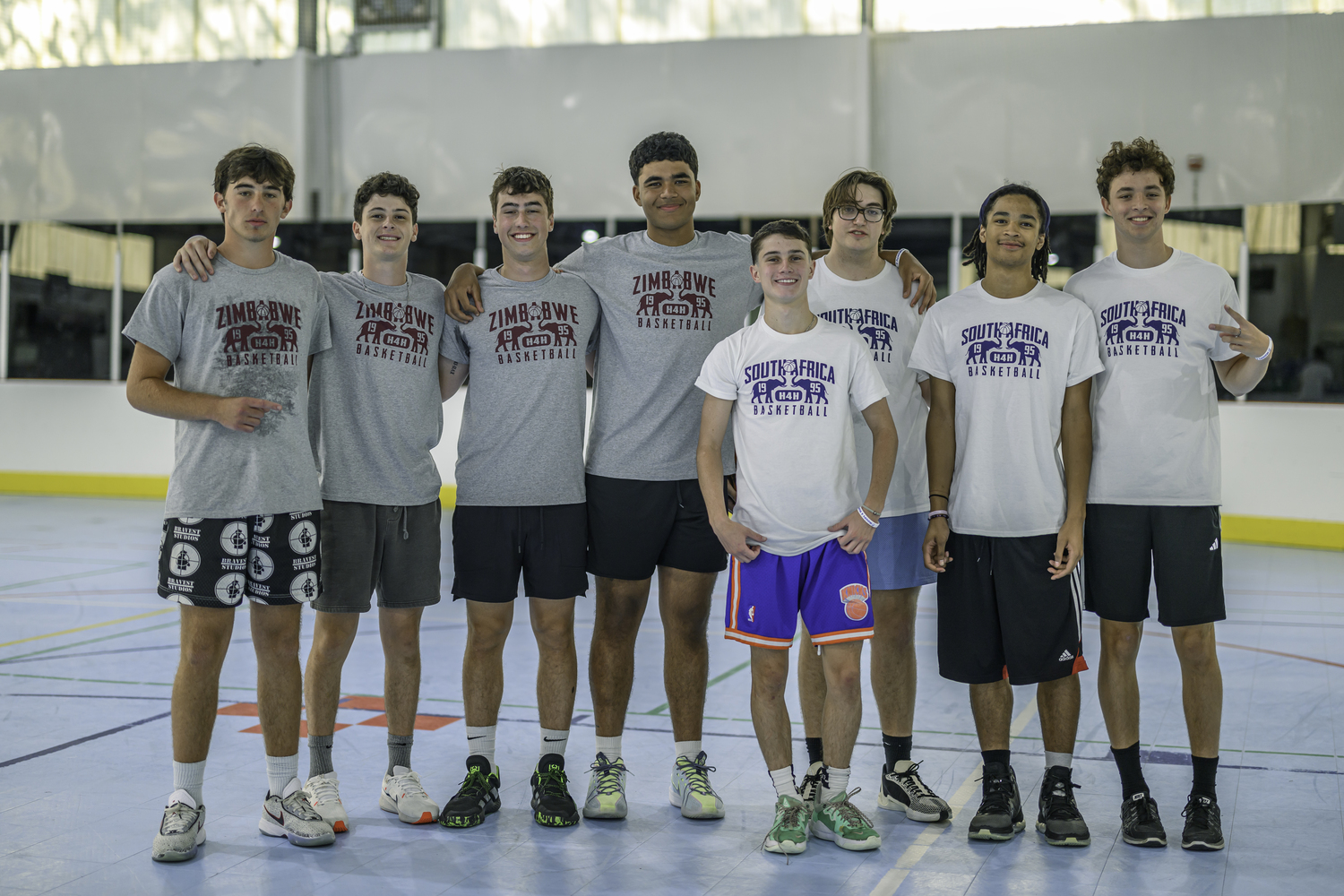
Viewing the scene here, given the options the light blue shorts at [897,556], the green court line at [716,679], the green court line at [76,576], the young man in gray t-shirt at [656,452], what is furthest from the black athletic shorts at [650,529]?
the green court line at [76,576]

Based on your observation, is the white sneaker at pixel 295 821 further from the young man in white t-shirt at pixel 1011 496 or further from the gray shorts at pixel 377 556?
the young man in white t-shirt at pixel 1011 496

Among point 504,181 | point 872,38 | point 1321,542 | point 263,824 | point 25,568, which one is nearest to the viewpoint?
point 263,824

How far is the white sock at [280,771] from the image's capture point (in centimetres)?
342

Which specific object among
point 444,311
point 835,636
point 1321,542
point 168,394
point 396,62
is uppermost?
point 396,62

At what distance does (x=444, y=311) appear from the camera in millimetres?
3750

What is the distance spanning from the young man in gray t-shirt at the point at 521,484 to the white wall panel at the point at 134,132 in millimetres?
10898

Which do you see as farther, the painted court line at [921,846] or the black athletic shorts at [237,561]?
the black athletic shorts at [237,561]

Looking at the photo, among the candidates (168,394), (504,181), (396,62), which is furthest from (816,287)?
(396,62)

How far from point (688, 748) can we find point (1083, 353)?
1.68 metres

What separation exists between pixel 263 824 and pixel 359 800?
38cm

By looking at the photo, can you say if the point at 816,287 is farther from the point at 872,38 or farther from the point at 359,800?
the point at 872,38

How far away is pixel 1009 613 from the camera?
135 inches

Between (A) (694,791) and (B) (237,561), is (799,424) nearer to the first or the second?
(A) (694,791)

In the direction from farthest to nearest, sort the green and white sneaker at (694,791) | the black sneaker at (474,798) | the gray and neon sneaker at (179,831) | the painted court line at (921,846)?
the green and white sneaker at (694,791), the black sneaker at (474,798), the gray and neon sneaker at (179,831), the painted court line at (921,846)
